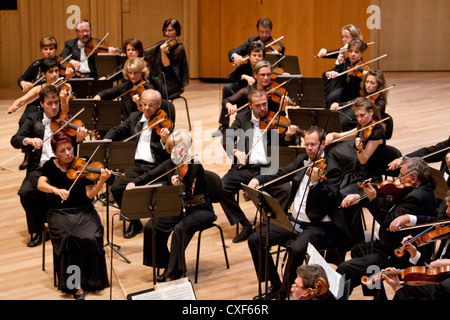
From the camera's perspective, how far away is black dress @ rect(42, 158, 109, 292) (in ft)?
14.2

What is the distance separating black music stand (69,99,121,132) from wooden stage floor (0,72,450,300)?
622mm

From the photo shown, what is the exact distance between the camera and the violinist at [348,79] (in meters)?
6.09

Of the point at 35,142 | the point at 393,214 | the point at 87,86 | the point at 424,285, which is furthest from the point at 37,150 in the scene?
the point at 424,285

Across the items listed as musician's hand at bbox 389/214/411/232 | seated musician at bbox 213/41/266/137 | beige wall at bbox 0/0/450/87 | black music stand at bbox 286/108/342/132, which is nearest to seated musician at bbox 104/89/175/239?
black music stand at bbox 286/108/342/132

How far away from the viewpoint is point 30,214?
16.3 ft

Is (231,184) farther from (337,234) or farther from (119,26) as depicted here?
(119,26)

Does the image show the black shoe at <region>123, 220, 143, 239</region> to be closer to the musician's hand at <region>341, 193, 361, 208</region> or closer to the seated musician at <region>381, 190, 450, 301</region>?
the musician's hand at <region>341, 193, 361, 208</region>

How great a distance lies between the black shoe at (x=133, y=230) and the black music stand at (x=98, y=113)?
0.87m

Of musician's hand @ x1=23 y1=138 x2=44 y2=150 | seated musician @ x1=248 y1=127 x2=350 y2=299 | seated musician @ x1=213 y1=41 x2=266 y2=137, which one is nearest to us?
seated musician @ x1=248 y1=127 x2=350 y2=299

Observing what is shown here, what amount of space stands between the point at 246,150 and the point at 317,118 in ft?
1.81

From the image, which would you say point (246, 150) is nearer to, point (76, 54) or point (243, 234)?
point (243, 234)

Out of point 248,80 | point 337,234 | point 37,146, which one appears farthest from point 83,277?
point 248,80

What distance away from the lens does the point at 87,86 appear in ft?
20.4
